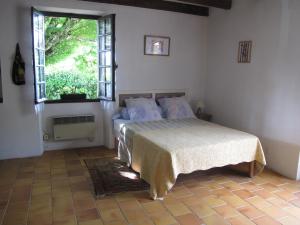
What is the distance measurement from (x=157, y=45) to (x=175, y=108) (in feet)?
3.60

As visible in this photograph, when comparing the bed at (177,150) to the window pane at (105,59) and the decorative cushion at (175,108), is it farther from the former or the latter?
the window pane at (105,59)

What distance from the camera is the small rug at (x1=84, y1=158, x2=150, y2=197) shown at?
2913 millimetres

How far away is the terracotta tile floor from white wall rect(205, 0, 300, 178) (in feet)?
1.72

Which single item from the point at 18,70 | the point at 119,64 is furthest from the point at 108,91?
the point at 18,70

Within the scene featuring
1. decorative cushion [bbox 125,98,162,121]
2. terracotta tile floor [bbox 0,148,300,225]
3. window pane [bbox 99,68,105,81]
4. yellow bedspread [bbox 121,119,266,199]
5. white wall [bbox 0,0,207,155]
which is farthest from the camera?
window pane [bbox 99,68,105,81]

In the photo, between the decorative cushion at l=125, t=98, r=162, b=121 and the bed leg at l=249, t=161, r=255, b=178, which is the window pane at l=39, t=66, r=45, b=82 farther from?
the bed leg at l=249, t=161, r=255, b=178

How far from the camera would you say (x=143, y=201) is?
8.92ft

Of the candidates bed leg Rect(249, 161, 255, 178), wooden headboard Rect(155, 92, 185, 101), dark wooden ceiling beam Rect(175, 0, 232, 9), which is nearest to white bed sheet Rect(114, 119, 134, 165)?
wooden headboard Rect(155, 92, 185, 101)

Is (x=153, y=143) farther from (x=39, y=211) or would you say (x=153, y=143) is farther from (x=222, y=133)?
(x=39, y=211)

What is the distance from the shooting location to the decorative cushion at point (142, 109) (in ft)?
13.2

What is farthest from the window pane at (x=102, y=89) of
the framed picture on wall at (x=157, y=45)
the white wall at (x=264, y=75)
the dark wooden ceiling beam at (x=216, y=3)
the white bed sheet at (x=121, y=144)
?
the white wall at (x=264, y=75)

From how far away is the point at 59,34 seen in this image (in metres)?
4.42

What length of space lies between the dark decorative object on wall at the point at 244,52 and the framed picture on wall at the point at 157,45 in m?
1.18

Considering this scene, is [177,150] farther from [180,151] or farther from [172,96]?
[172,96]
